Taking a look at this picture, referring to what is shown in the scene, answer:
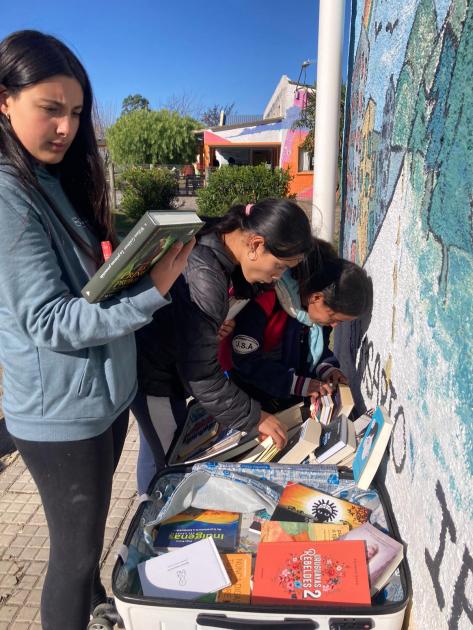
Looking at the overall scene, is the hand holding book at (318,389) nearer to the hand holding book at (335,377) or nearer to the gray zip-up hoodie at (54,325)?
the hand holding book at (335,377)

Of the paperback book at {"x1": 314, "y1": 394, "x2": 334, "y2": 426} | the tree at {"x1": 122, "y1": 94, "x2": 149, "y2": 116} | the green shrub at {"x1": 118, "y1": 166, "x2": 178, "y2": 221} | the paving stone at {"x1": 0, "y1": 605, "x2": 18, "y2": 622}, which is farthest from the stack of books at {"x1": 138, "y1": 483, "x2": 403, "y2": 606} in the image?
the tree at {"x1": 122, "y1": 94, "x2": 149, "y2": 116}

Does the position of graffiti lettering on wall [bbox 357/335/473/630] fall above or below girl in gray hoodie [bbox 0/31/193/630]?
below

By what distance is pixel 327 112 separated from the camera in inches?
134

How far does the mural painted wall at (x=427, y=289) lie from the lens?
3.67 ft

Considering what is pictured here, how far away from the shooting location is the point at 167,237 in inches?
49.8

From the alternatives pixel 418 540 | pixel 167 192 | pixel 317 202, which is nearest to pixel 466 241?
pixel 418 540

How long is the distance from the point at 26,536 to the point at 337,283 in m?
1.93

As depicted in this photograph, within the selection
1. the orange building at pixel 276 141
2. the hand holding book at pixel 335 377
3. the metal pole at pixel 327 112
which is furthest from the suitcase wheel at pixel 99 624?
the orange building at pixel 276 141

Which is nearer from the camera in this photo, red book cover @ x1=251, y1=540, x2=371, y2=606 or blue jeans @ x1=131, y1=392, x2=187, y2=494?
red book cover @ x1=251, y1=540, x2=371, y2=606

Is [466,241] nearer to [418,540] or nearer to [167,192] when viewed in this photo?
[418,540]

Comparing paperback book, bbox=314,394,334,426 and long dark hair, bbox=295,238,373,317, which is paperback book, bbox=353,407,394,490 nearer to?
paperback book, bbox=314,394,334,426

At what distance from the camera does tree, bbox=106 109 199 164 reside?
30688 millimetres

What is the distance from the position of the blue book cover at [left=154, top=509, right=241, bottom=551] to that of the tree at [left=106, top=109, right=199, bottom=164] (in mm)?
31432

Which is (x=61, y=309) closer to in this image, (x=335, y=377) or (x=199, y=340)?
(x=199, y=340)
